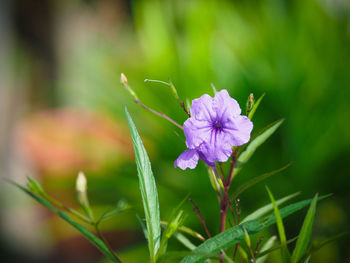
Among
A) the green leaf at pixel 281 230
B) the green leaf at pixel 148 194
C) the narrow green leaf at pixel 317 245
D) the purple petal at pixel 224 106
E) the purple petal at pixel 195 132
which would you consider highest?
the purple petal at pixel 224 106

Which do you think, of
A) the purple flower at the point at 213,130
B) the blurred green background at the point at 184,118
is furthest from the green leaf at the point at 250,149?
the blurred green background at the point at 184,118

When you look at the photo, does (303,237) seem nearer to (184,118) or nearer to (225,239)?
(225,239)

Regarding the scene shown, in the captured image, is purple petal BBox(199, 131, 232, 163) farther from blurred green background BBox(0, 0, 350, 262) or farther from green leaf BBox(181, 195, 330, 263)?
blurred green background BBox(0, 0, 350, 262)

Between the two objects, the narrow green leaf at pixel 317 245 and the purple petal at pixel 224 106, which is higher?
the purple petal at pixel 224 106

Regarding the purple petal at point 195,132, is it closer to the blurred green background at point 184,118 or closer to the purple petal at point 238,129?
the purple petal at point 238,129

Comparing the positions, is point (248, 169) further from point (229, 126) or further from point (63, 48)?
point (63, 48)

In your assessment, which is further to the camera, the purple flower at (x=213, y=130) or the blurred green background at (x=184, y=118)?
the blurred green background at (x=184, y=118)
